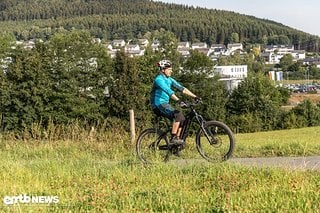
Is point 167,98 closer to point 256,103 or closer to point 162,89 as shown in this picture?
point 162,89

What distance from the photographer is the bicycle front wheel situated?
362 inches

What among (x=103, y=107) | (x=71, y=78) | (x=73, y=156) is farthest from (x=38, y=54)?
(x=73, y=156)

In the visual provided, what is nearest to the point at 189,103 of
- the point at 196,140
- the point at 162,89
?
the point at 162,89

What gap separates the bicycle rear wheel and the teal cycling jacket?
64 cm

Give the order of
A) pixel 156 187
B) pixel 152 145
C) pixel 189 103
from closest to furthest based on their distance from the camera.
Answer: pixel 156 187 → pixel 189 103 → pixel 152 145

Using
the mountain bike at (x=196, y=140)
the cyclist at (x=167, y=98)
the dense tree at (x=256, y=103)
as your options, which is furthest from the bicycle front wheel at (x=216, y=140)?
the dense tree at (x=256, y=103)

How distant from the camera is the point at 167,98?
30.9 feet

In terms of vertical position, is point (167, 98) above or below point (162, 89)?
below

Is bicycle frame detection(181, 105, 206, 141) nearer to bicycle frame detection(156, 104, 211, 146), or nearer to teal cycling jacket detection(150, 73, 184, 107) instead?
bicycle frame detection(156, 104, 211, 146)

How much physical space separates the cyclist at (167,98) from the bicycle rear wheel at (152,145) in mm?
263

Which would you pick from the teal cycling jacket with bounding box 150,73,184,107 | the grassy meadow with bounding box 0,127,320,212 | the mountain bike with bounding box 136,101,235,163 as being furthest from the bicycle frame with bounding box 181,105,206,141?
the grassy meadow with bounding box 0,127,320,212

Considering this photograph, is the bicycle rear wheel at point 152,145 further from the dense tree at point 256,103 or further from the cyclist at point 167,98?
the dense tree at point 256,103

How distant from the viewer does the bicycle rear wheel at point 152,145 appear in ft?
31.5
